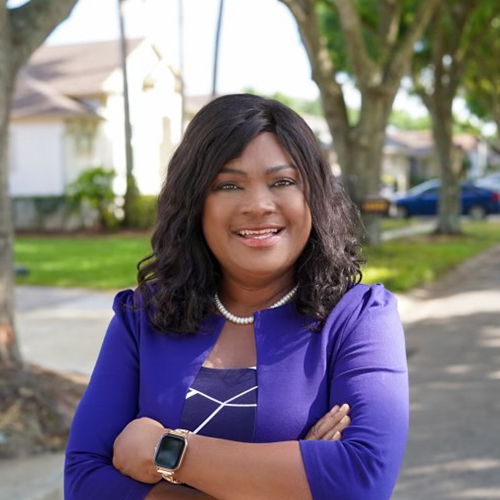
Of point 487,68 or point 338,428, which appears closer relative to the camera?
point 338,428

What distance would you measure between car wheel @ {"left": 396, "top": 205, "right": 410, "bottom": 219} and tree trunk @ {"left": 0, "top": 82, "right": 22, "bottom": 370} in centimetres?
3081

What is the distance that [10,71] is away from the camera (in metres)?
6.15

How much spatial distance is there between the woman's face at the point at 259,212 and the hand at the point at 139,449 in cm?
45

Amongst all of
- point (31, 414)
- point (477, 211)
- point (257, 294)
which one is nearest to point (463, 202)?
point (477, 211)

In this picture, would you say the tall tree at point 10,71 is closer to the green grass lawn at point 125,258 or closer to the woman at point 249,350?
the woman at point 249,350

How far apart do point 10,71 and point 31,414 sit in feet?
7.65

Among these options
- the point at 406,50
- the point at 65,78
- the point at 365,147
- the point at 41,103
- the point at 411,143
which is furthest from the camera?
the point at 411,143

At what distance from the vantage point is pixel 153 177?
34.7 m

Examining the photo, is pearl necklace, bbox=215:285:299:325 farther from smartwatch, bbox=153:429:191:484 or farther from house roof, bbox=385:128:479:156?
house roof, bbox=385:128:479:156

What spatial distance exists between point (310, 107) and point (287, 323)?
15095 centimetres

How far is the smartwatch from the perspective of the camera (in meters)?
2.05

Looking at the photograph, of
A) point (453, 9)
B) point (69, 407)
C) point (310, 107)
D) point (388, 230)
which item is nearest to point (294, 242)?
point (69, 407)

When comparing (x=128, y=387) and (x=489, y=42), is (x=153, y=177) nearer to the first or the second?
(x=489, y=42)

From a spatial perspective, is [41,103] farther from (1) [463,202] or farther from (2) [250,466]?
(2) [250,466]
